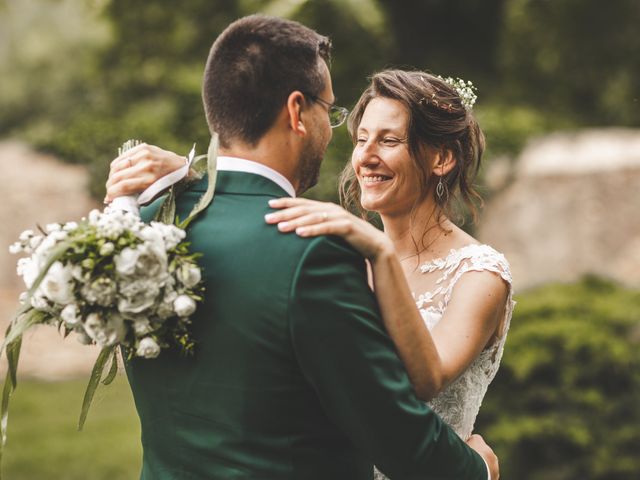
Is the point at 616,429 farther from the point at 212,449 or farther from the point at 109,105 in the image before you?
the point at 109,105

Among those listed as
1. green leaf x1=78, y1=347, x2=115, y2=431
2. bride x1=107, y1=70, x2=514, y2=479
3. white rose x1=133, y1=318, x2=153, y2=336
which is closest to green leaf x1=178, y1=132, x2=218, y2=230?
white rose x1=133, y1=318, x2=153, y2=336

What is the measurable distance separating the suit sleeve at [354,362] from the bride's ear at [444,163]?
1.27 meters

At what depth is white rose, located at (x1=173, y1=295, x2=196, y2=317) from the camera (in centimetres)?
185

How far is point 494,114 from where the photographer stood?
36.1 ft

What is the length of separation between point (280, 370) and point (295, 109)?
656mm

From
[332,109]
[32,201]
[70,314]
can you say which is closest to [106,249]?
[70,314]

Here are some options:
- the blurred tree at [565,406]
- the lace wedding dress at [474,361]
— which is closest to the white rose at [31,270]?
the lace wedding dress at [474,361]

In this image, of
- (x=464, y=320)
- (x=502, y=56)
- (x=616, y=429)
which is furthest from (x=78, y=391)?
(x=502, y=56)

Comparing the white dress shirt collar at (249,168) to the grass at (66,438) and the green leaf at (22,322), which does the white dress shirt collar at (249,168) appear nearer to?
the green leaf at (22,322)

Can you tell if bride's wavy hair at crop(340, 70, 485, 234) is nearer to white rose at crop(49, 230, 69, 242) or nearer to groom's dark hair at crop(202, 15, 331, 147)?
groom's dark hair at crop(202, 15, 331, 147)

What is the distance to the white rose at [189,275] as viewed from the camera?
1863mm

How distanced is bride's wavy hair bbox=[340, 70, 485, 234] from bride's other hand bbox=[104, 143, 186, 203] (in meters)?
1.10

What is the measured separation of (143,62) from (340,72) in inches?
140

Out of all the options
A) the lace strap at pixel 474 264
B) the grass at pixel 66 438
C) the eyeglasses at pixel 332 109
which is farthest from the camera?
the grass at pixel 66 438
